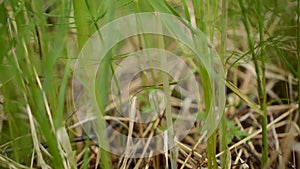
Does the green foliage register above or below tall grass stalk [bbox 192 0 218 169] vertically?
below

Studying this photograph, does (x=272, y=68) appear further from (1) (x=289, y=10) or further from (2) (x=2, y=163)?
(2) (x=2, y=163)

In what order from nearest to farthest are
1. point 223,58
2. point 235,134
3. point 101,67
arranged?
1. point 101,67
2. point 223,58
3. point 235,134

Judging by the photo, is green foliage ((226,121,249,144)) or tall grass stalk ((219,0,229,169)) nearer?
tall grass stalk ((219,0,229,169))

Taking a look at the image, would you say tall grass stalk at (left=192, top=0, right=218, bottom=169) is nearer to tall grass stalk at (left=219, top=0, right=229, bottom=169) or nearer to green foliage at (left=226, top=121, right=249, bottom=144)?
tall grass stalk at (left=219, top=0, right=229, bottom=169)

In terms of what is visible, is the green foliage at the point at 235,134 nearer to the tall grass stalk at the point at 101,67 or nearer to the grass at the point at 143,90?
the grass at the point at 143,90

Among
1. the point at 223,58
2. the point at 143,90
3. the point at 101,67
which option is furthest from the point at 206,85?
the point at 143,90

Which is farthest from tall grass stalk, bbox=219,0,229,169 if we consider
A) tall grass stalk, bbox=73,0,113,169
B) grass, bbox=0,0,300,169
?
tall grass stalk, bbox=73,0,113,169

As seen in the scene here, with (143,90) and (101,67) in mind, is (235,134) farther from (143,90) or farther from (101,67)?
(101,67)

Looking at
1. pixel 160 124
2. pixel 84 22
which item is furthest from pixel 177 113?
pixel 84 22
